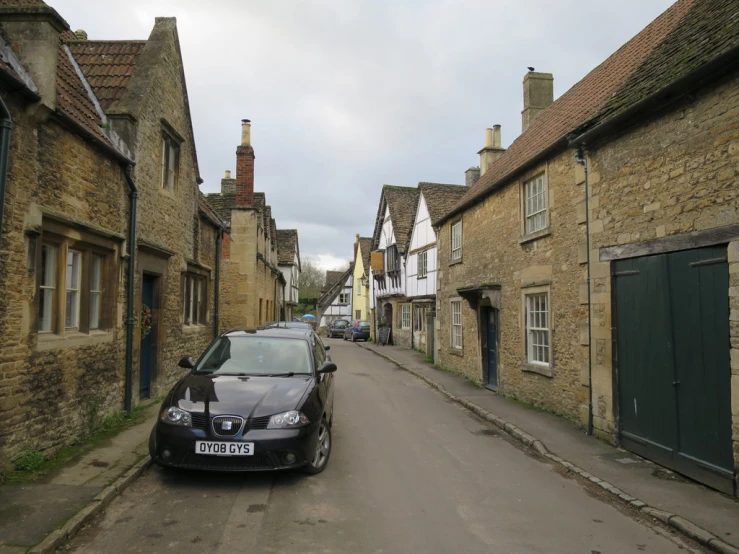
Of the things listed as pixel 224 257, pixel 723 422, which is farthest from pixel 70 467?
pixel 224 257

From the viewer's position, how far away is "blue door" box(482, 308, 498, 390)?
532 inches

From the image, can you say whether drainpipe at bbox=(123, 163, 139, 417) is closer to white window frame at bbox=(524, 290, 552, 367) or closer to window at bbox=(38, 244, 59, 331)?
window at bbox=(38, 244, 59, 331)

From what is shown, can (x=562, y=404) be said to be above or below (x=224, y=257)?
below

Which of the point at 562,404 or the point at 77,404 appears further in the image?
the point at 562,404

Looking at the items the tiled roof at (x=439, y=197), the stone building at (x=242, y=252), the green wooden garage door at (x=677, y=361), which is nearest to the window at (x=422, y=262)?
the tiled roof at (x=439, y=197)

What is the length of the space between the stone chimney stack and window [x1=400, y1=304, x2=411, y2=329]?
36.6 feet

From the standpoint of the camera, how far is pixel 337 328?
1811 inches

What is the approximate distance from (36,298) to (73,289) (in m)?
1.33

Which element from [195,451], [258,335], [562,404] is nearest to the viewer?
[195,451]

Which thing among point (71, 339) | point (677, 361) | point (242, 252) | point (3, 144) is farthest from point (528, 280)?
A: point (242, 252)

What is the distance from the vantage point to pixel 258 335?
303 inches

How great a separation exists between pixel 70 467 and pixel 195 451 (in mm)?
1749

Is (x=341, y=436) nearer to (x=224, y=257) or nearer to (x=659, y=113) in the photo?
(x=659, y=113)

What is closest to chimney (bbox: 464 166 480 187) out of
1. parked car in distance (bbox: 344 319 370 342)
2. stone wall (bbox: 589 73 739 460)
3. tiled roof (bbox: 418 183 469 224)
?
tiled roof (bbox: 418 183 469 224)
